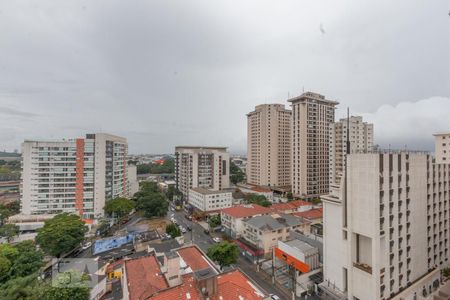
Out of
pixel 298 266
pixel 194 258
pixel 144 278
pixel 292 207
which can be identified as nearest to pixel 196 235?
pixel 194 258

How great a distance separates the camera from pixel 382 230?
19875 mm

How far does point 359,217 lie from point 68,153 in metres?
55.0

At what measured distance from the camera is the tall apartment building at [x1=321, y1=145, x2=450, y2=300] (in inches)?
775

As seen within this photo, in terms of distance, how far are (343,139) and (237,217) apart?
133 ft

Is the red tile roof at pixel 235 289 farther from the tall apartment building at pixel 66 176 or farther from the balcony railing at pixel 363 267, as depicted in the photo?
the tall apartment building at pixel 66 176

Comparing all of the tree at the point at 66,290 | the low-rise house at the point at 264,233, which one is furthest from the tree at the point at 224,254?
the tree at the point at 66,290

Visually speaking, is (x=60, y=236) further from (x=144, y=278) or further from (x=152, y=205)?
(x=144, y=278)

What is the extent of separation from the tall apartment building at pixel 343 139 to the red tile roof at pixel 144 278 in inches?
2113

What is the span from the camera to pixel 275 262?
98.2 ft

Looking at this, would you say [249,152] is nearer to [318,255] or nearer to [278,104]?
[278,104]

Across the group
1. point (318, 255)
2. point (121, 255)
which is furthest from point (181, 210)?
point (318, 255)

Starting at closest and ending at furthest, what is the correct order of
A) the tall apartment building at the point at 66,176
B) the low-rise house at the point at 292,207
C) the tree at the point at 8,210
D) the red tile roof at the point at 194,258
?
the red tile roof at the point at 194,258 < the tree at the point at 8,210 < the tall apartment building at the point at 66,176 < the low-rise house at the point at 292,207

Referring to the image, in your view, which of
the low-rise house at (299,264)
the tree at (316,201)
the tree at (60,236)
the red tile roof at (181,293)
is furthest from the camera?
the tree at (316,201)

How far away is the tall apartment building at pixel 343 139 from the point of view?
5950 centimetres
